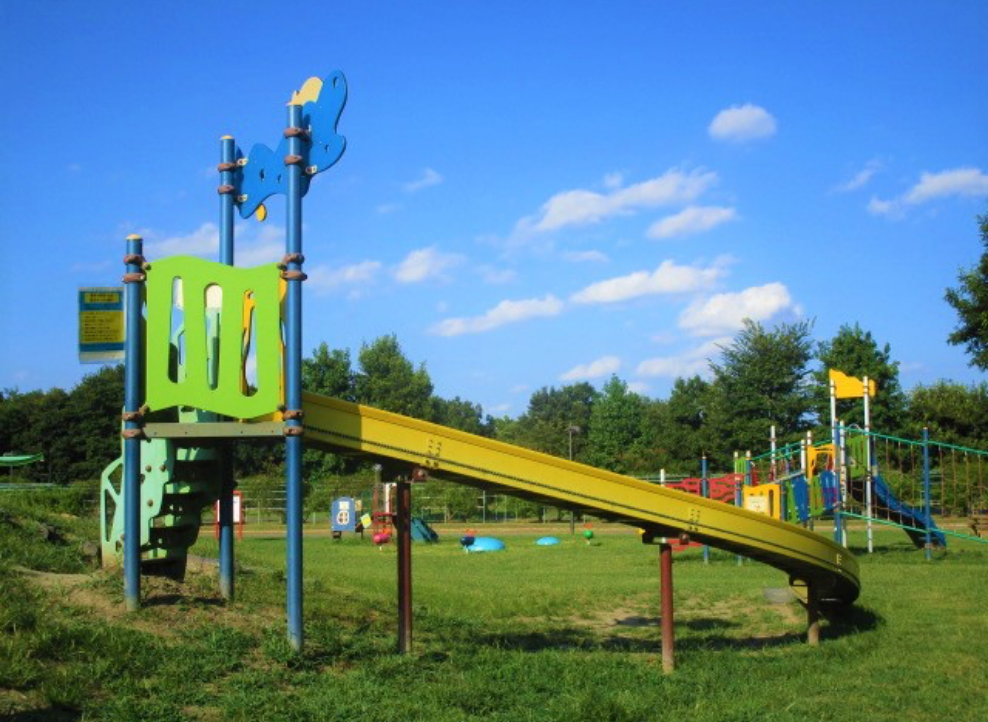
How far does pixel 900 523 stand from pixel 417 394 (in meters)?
54.6

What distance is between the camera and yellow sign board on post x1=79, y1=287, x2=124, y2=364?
327 inches

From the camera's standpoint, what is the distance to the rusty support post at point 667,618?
27.1 feet

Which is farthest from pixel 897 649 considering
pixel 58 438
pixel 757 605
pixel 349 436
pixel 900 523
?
pixel 58 438

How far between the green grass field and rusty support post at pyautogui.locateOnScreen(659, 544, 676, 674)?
16cm

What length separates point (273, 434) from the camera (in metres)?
7.74

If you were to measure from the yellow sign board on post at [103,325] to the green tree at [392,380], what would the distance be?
64.4 m

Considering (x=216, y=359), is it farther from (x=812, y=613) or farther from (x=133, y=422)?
(x=812, y=613)

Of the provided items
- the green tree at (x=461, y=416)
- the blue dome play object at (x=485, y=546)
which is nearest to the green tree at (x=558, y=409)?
the green tree at (x=461, y=416)

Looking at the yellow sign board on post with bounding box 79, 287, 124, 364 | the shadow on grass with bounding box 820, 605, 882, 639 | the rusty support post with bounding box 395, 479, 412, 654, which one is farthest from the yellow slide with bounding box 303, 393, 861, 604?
the yellow sign board on post with bounding box 79, 287, 124, 364

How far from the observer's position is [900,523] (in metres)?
21.5

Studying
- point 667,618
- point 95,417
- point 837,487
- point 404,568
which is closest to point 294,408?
point 404,568

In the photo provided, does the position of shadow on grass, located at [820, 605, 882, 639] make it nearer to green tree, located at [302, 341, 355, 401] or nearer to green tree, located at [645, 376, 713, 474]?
green tree, located at [645, 376, 713, 474]

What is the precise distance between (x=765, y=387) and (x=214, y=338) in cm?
5056

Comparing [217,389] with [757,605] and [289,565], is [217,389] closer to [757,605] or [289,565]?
[289,565]
